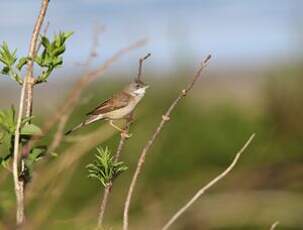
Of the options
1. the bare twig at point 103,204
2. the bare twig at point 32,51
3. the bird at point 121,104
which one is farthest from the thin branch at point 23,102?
the bird at point 121,104

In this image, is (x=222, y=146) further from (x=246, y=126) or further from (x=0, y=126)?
(x=0, y=126)

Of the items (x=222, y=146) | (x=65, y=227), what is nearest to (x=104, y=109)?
(x=65, y=227)

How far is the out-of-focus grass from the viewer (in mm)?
5301

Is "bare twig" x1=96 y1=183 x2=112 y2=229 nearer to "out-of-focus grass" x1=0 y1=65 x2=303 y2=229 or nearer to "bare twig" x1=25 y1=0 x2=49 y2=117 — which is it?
"bare twig" x1=25 y1=0 x2=49 y2=117

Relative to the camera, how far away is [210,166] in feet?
22.7

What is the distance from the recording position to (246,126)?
25.5 feet

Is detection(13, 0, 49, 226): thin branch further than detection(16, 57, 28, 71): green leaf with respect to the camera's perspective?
No

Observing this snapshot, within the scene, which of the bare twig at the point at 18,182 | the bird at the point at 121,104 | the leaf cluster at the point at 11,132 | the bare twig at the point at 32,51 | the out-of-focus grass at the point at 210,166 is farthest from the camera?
the out-of-focus grass at the point at 210,166

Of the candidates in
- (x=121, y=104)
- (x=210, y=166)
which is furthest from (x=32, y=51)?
(x=210, y=166)

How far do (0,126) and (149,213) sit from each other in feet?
9.49

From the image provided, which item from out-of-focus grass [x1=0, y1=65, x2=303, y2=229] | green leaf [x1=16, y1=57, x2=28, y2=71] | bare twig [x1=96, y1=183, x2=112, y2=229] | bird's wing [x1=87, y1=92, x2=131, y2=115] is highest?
green leaf [x1=16, y1=57, x2=28, y2=71]

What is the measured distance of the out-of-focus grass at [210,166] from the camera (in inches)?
209

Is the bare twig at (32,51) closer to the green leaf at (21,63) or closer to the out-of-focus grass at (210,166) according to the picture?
the green leaf at (21,63)

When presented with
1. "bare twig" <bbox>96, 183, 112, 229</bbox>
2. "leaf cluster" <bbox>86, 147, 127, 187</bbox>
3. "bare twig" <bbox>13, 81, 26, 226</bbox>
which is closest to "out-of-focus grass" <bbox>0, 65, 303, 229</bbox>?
"leaf cluster" <bbox>86, 147, 127, 187</bbox>
